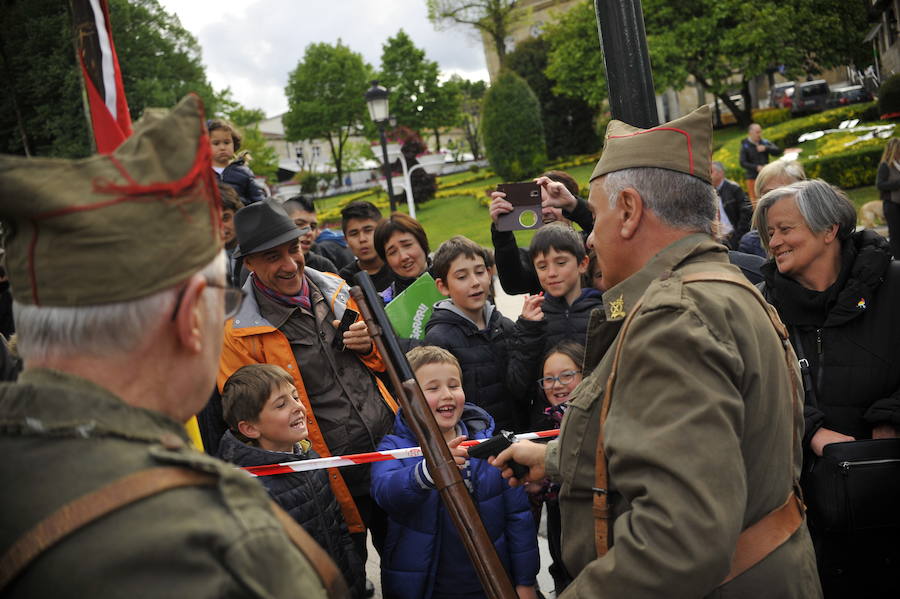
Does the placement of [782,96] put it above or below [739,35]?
below

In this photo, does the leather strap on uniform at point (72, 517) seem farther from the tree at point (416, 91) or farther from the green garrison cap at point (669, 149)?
the tree at point (416, 91)

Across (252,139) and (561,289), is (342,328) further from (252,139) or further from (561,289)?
(252,139)

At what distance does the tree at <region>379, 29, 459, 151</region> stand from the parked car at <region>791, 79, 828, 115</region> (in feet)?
82.6

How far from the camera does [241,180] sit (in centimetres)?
688

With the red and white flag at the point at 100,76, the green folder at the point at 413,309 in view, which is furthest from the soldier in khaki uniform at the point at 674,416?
the green folder at the point at 413,309

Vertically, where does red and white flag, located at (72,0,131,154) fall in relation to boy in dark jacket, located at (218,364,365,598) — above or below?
above

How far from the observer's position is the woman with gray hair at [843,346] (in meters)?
3.35

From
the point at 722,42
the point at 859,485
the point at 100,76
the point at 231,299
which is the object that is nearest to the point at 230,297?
the point at 231,299

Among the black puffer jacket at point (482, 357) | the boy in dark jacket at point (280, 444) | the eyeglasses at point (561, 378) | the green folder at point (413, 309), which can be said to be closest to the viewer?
the boy in dark jacket at point (280, 444)

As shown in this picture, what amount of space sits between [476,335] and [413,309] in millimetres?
689

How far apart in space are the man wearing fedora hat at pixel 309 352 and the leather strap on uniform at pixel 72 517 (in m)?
2.67

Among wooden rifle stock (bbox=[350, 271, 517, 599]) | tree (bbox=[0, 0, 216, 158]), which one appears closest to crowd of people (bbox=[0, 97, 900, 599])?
wooden rifle stock (bbox=[350, 271, 517, 599])

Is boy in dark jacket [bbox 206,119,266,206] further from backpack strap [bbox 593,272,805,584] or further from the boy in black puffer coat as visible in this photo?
backpack strap [bbox 593,272,805,584]

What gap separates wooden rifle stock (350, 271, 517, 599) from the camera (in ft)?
8.25
